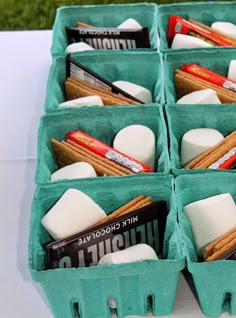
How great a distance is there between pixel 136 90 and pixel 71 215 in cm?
43

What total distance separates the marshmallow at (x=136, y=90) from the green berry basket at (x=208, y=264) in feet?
1.18

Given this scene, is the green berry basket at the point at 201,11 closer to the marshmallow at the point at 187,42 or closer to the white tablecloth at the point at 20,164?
the marshmallow at the point at 187,42

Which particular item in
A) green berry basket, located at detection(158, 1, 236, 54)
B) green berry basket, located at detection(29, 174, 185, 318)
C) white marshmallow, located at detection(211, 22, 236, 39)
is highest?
green berry basket, located at detection(158, 1, 236, 54)

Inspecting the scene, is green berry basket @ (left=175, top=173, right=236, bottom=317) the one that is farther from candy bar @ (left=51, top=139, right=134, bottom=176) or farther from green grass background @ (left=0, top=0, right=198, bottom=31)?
green grass background @ (left=0, top=0, right=198, bottom=31)

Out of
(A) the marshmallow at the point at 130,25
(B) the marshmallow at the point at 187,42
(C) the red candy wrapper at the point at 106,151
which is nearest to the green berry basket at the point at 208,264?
(C) the red candy wrapper at the point at 106,151

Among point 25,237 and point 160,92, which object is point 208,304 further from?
point 160,92

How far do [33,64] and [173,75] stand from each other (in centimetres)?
45

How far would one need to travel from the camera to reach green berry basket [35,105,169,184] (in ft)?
3.73

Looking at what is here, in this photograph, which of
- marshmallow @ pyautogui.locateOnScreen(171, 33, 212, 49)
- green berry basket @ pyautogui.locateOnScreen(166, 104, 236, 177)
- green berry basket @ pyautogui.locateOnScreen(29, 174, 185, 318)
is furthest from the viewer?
marshmallow @ pyautogui.locateOnScreen(171, 33, 212, 49)

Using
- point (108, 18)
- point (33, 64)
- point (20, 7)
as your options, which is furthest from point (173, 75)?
point (20, 7)

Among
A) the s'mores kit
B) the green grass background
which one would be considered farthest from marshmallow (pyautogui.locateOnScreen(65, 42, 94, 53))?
the green grass background

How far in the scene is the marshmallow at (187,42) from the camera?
1.37m

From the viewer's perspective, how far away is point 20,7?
2.44 meters

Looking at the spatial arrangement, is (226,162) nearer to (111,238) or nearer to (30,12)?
(111,238)
